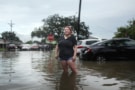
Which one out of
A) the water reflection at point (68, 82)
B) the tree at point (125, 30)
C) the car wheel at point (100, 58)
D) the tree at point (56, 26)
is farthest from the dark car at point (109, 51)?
the tree at point (56, 26)

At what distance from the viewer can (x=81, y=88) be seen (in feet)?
27.0

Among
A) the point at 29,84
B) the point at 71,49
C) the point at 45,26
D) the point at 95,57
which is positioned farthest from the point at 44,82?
the point at 45,26

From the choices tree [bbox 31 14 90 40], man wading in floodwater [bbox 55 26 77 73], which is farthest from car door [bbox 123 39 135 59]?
tree [bbox 31 14 90 40]

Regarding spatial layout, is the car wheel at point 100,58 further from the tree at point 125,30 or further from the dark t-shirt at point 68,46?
the tree at point 125,30

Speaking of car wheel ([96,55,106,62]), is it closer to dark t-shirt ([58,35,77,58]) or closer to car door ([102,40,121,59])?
car door ([102,40,121,59])

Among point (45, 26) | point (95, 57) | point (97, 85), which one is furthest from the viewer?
point (45, 26)

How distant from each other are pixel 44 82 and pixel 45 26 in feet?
328

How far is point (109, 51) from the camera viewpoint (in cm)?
1992

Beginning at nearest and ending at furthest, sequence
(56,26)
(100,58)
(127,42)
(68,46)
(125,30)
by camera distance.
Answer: (68,46), (100,58), (127,42), (125,30), (56,26)

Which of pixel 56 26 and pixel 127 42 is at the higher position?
pixel 56 26

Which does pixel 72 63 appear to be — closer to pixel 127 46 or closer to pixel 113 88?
pixel 113 88

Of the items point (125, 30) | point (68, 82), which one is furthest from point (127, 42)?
point (125, 30)

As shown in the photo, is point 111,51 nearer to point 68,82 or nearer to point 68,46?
point 68,46

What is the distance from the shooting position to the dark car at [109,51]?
19.8m
